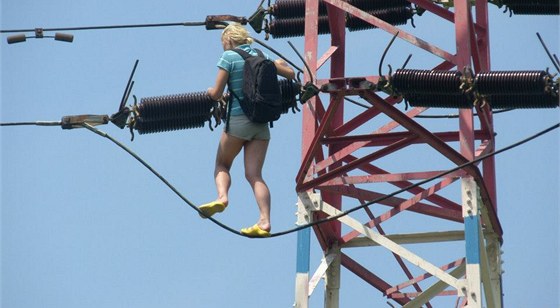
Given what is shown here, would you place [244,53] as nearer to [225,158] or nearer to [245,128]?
[245,128]

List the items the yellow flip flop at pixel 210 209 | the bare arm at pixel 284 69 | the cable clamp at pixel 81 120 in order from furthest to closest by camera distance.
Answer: the cable clamp at pixel 81 120 → the bare arm at pixel 284 69 → the yellow flip flop at pixel 210 209

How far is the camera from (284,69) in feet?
55.1

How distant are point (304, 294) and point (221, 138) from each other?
8.59ft

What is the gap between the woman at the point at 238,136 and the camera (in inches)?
648

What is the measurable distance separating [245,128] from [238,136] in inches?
3.9

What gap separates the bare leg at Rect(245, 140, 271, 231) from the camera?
16328mm

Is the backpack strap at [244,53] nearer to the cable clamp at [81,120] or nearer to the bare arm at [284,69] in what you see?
the bare arm at [284,69]

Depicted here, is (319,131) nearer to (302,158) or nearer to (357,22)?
(302,158)

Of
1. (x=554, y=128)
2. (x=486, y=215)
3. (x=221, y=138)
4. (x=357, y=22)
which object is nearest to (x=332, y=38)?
(x=357, y=22)

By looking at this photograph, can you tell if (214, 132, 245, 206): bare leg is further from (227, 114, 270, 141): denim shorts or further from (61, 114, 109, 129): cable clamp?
(61, 114, 109, 129): cable clamp

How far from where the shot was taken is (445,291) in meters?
21.3

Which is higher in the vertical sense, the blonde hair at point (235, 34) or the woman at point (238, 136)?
the blonde hair at point (235, 34)

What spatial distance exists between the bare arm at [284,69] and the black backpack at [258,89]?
24 cm

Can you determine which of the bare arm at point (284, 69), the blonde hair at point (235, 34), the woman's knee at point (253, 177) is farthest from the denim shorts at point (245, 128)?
the blonde hair at point (235, 34)
